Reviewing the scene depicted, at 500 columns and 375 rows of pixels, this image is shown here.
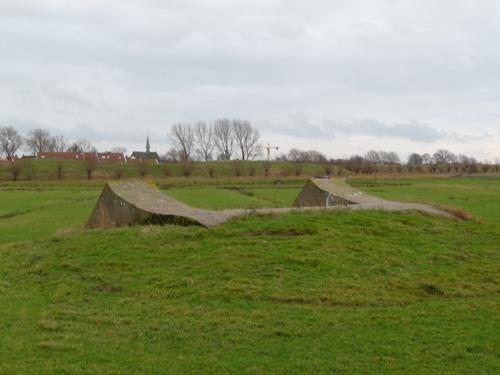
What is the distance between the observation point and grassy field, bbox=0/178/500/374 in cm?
726

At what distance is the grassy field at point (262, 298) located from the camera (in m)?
7.26

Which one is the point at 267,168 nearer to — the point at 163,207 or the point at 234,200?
the point at 234,200

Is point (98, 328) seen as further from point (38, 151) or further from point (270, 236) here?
point (38, 151)

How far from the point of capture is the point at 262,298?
987cm

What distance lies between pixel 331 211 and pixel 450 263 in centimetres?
437

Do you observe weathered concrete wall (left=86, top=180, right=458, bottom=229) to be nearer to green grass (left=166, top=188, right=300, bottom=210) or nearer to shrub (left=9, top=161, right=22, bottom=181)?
green grass (left=166, top=188, right=300, bottom=210)

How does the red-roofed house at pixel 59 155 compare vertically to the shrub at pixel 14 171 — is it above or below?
above

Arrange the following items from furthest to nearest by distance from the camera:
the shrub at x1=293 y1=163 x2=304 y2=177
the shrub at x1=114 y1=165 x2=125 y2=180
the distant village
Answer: the distant village → the shrub at x1=293 y1=163 x2=304 y2=177 → the shrub at x1=114 y1=165 x2=125 y2=180

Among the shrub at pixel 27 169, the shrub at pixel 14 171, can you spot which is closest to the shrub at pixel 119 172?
the shrub at pixel 27 169

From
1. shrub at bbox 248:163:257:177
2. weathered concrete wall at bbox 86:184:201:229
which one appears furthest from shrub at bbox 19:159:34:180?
weathered concrete wall at bbox 86:184:201:229

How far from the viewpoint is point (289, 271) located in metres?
11.2

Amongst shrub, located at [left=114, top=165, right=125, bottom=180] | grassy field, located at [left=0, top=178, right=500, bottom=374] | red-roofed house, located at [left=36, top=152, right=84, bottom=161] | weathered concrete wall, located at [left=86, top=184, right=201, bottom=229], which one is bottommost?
grassy field, located at [left=0, top=178, right=500, bottom=374]

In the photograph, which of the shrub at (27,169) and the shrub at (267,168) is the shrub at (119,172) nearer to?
the shrub at (27,169)

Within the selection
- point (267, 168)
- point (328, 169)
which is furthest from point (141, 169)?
point (328, 169)
